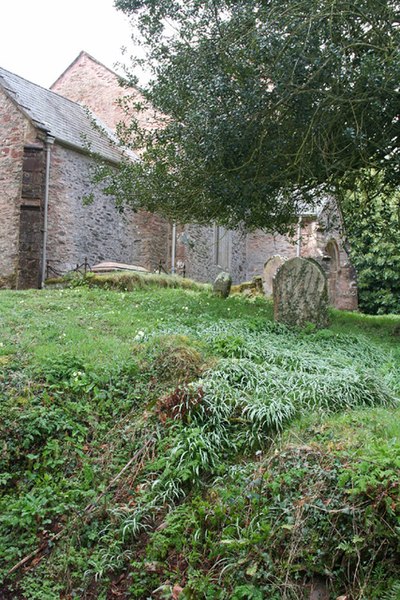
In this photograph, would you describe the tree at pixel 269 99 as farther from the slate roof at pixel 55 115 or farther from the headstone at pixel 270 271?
the slate roof at pixel 55 115

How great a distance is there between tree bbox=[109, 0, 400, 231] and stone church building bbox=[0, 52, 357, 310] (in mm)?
3356

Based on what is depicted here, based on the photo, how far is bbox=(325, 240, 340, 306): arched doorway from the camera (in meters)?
22.7

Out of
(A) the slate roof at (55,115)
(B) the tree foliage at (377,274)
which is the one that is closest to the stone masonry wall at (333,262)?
(B) the tree foliage at (377,274)

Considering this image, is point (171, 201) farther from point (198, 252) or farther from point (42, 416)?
point (198, 252)

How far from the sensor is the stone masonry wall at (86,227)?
18.9 m

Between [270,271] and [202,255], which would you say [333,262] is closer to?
[202,255]

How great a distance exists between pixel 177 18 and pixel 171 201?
342 cm

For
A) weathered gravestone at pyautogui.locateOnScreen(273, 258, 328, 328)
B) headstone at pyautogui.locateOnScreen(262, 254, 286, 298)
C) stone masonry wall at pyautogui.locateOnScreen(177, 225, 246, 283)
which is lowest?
weathered gravestone at pyautogui.locateOnScreen(273, 258, 328, 328)

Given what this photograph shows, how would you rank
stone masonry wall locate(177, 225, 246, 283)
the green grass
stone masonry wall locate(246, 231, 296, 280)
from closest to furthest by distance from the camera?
the green grass
stone masonry wall locate(177, 225, 246, 283)
stone masonry wall locate(246, 231, 296, 280)

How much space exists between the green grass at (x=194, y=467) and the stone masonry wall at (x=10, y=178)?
10085mm

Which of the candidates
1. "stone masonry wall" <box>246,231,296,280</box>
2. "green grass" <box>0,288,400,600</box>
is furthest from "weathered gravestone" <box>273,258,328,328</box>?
"stone masonry wall" <box>246,231,296,280</box>

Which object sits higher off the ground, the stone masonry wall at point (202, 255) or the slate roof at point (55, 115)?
the slate roof at point (55, 115)

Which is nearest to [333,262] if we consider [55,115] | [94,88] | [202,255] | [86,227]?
[202,255]

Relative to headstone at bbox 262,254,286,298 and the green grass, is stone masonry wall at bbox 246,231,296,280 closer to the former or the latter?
headstone at bbox 262,254,286,298
